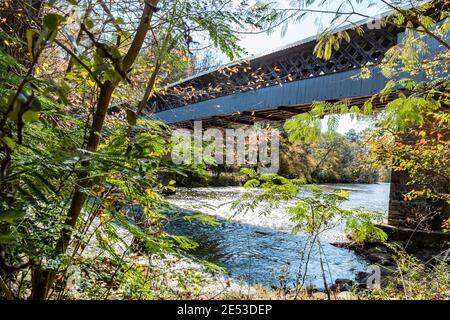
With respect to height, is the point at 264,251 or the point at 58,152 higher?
the point at 58,152

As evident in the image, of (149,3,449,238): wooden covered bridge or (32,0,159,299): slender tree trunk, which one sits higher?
(149,3,449,238): wooden covered bridge

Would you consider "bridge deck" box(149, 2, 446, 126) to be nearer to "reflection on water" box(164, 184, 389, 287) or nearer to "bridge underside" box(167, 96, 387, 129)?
"bridge underside" box(167, 96, 387, 129)

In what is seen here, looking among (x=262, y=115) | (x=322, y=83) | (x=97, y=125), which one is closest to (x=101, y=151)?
(x=97, y=125)

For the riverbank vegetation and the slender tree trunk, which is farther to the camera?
→ the slender tree trunk

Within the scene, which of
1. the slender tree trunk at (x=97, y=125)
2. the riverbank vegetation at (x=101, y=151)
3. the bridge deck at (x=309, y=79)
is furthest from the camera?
the bridge deck at (x=309, y=79)

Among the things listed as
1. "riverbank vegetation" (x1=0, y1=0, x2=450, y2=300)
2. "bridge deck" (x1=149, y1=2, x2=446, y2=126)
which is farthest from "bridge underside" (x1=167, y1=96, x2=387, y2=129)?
"riverbank vegetation" (x1=0, y1=0, x2=450, y2=300)

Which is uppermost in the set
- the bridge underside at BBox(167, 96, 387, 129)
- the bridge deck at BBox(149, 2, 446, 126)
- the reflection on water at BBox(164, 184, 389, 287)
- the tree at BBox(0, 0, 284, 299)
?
the bridge deck at BBox(149, 2, 446, 126)

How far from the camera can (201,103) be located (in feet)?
44.6

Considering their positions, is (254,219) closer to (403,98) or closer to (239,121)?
(239,121)

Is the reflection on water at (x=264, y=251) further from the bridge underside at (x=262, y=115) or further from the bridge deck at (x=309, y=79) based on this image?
the bridge underside at (x=262, y=115)

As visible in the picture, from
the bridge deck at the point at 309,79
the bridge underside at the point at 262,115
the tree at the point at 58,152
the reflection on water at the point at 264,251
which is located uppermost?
the bridge deck at the point at 309,79

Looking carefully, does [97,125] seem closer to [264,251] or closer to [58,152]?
[58,152]

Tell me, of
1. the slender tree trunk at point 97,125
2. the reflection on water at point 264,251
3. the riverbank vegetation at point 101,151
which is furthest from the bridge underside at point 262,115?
the slender tree trunk at point 97,125

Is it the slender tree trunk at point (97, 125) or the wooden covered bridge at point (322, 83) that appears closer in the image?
the slender tree trunk at point (97, 125)
